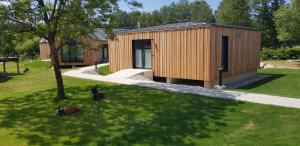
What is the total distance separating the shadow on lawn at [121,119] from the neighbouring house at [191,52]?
3608 millimetres

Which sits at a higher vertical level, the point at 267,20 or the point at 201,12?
the point at 201,12

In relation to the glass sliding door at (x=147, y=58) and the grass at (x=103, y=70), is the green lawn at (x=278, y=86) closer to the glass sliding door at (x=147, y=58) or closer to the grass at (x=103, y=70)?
the glass sliding door at (x=147, y=58)

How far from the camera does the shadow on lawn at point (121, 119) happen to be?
745cm

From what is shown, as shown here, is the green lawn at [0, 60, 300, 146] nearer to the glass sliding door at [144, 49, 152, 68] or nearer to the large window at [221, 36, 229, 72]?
the large window at [221, 36, 229, 72]

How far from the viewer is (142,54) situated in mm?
18219

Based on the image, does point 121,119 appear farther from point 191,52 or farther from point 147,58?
point 147,58

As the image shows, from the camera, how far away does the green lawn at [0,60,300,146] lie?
7.29 metres

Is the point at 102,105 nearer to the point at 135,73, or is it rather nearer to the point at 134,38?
the point at 135,73

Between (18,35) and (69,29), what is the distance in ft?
7.25

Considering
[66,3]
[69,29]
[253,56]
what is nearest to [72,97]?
[69,29]

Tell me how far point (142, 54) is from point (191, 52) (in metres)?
4.24

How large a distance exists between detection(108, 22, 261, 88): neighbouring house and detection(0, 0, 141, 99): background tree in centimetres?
213

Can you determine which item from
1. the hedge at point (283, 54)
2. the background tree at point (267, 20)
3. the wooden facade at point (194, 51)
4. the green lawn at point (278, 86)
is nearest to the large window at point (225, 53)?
the wooden facade at point (194, 51)

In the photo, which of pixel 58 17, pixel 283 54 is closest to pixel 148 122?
pixel 58 17
